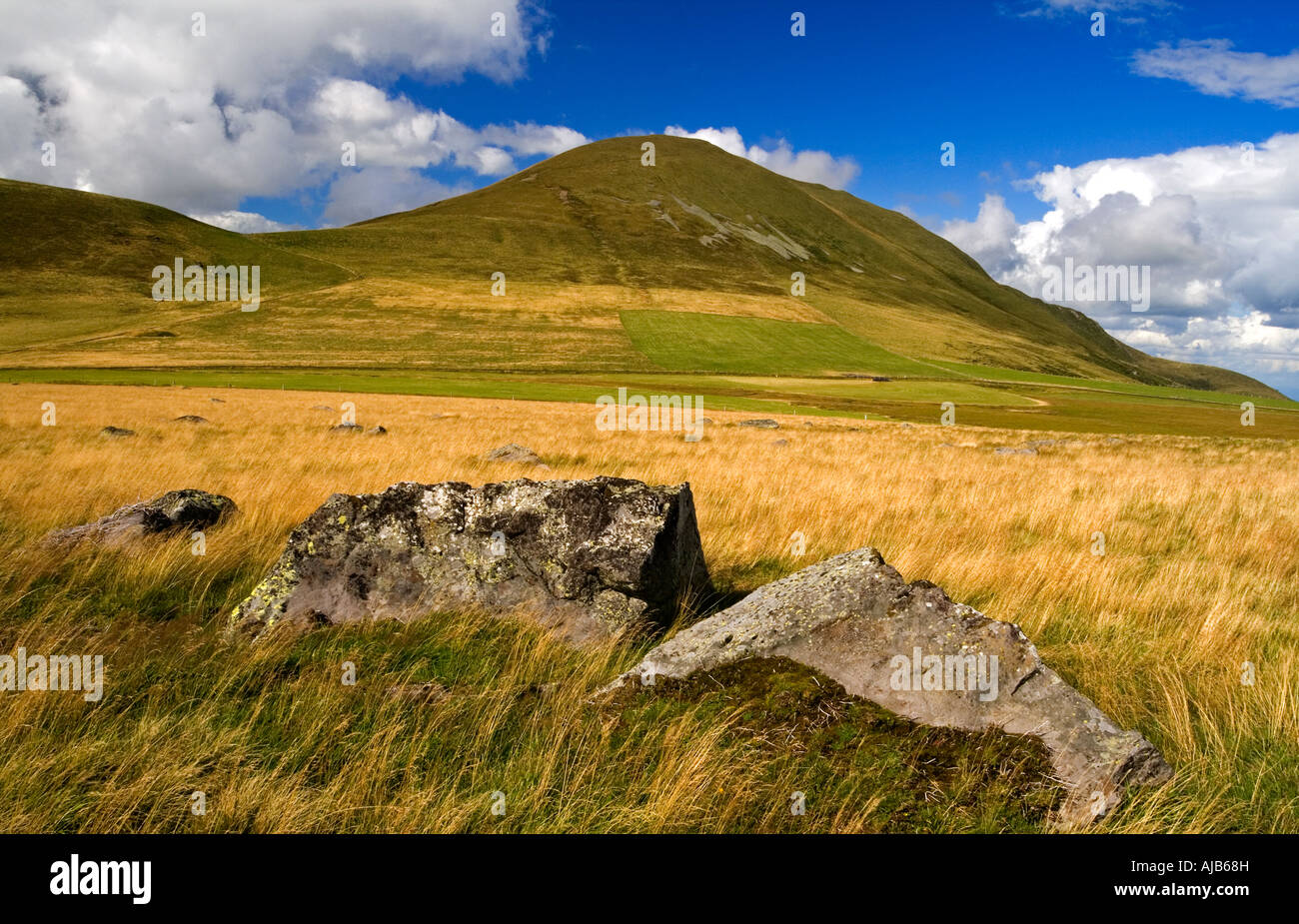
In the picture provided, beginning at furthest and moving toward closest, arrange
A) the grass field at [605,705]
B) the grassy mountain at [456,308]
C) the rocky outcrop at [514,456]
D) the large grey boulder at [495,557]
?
the grassy mountain at [456,308] < the rocky outcrop at [514,456] < the large grey boulder at [495,557] < the grass field at [605,705]

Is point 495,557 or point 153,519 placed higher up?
point 153,519

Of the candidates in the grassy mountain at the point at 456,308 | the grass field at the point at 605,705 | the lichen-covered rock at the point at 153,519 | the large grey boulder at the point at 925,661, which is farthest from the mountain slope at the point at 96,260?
the large grey boulder at the point at 925,661

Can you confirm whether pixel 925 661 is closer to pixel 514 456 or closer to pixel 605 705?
pixel 605 705

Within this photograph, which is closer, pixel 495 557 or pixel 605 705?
pixel 605 705

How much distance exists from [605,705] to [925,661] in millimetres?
2160

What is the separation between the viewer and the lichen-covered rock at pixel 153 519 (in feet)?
25.6

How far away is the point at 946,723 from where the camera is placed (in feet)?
14.2

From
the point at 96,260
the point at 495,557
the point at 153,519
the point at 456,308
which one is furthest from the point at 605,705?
the point at 96,260

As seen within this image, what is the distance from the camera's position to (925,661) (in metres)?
4.59

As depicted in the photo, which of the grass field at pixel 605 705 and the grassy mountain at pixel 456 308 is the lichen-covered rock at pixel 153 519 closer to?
the grass field at pixel 605 705

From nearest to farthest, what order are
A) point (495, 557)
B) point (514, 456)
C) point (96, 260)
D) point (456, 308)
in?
point (495, 557) → point (514, 456) → point (456, 308) → point (96, 260)

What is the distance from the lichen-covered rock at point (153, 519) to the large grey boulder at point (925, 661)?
6586 mm
